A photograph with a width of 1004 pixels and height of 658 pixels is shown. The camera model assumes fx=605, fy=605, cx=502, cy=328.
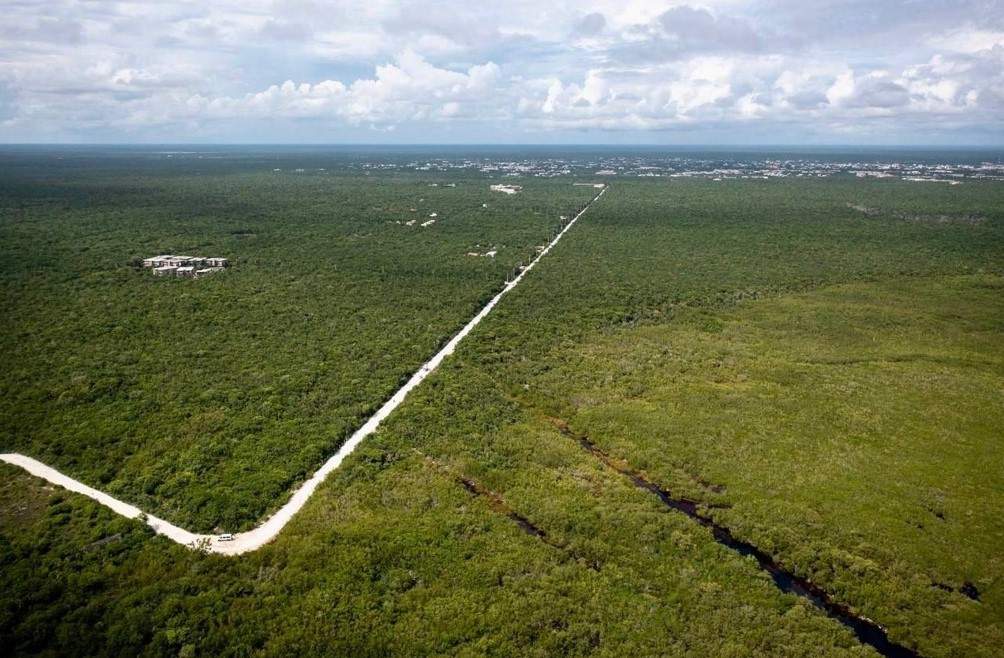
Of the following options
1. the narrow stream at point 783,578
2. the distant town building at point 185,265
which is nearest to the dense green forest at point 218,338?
the distant town building at point 185,265

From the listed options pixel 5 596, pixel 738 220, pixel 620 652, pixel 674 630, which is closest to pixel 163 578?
pixel 5 596

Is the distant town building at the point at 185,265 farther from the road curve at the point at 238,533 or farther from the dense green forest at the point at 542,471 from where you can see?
the road curve at the point at 238,533

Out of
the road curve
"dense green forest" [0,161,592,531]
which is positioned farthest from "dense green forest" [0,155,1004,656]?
the road curve

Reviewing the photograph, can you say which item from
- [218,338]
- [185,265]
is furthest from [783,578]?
[185,265]

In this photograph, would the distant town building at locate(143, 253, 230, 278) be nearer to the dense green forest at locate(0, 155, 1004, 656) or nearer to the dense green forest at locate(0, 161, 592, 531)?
the dense green forest at locate(0, 161, 592, 531)

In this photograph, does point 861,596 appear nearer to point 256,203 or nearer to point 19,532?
point 19,532

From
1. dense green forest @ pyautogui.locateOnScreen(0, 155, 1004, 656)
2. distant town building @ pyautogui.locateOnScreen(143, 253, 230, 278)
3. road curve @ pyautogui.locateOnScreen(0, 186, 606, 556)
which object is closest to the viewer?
dense green forest @ pyautogui.locateOnScreen(0, 155, 1004, 656)
